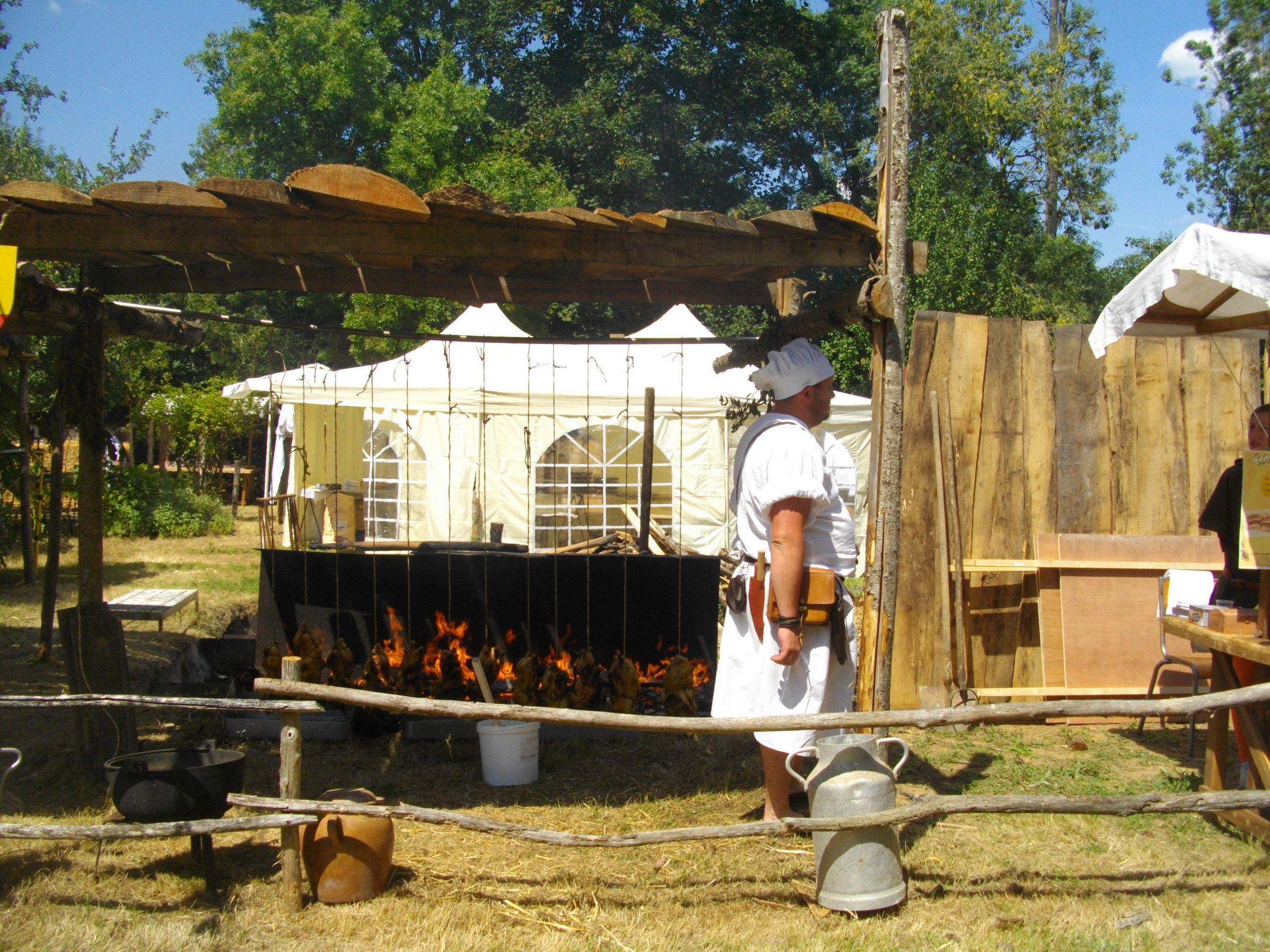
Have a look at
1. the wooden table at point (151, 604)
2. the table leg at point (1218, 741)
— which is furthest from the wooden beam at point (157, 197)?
the table leg at point (1218, 741)

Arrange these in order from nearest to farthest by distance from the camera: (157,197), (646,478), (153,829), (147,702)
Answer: (153,829)
(147,702)
(157,197)
(646,478)

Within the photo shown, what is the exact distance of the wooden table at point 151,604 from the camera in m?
7.25

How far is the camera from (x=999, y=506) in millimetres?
6133

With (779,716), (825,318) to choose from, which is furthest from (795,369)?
(779,716)

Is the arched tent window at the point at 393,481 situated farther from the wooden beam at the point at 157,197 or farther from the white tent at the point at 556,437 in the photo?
the wooden beam at the point at 157,197

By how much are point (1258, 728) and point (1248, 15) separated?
25753 millimetres

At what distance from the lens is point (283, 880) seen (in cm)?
345

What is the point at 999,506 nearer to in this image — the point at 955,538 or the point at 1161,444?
the point at 955,538

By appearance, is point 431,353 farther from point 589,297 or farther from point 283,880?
point 283,880

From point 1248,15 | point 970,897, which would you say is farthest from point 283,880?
point 1248,15

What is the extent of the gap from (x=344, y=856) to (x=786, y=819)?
157 cm

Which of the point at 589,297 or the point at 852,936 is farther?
the point at 589,297

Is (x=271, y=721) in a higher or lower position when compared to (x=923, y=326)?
lower

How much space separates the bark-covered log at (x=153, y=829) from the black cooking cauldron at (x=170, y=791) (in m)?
0.15
